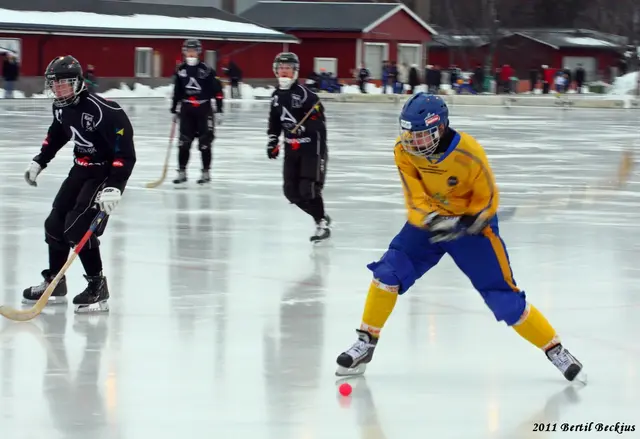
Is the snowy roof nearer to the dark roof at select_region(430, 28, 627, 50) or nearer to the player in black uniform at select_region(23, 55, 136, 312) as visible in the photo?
the dark roof at select_region(430, 28, 627, 50)

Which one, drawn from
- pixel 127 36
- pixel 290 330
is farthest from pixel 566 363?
pixel 127 36

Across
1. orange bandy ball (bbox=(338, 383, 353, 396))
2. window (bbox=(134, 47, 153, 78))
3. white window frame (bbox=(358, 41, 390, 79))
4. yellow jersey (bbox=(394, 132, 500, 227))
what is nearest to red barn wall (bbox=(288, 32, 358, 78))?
white window frame (bbox=(358, 41, 390, 79))

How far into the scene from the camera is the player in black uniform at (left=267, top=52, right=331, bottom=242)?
10.1 meters

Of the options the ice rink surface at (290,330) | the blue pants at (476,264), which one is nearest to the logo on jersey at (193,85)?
the ice rink surface at (290,330)

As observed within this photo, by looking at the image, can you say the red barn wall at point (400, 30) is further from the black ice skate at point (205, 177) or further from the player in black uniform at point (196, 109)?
the black ice skate at point (205, 177)

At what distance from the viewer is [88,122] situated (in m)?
7.06

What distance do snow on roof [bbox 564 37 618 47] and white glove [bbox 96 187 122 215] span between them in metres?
61.0

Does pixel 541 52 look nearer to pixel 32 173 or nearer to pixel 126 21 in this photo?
pixel 126 21

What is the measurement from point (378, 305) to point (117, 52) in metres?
39.0

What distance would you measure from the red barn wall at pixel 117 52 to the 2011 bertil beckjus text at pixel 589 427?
36859mm

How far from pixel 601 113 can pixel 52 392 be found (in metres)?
28.8

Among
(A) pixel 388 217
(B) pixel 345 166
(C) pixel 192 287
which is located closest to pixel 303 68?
(B) pixel 345 166

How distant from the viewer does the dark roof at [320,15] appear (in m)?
53.4

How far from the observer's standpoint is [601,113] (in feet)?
108
